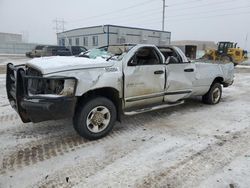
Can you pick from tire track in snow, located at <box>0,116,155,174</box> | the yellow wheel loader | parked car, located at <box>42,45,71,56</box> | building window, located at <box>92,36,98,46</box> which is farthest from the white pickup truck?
building window, located at <box>92,36,98,46</box>

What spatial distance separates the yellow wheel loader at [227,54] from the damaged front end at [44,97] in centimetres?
2033

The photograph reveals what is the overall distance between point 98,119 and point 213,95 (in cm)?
387

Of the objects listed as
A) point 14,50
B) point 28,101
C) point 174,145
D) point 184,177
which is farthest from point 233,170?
point 14,50

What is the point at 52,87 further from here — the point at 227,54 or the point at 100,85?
the point at 227,54

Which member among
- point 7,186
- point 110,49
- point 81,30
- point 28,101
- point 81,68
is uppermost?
point 81,30

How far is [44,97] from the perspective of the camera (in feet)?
11.4

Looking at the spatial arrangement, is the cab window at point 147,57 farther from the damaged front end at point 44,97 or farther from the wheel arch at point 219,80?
the wheel arch at point 219,80

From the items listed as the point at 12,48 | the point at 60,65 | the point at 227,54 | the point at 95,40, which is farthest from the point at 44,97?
the point at 12,48

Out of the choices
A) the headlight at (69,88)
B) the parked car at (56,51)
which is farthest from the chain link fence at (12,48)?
the headlight at (69,88)

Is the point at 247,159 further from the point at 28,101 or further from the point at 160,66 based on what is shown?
the point at 28,101

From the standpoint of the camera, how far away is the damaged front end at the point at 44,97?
344 cm

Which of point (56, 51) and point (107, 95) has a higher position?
point (56, 51)

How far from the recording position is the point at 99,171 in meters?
3.03

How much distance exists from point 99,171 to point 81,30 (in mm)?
39916
